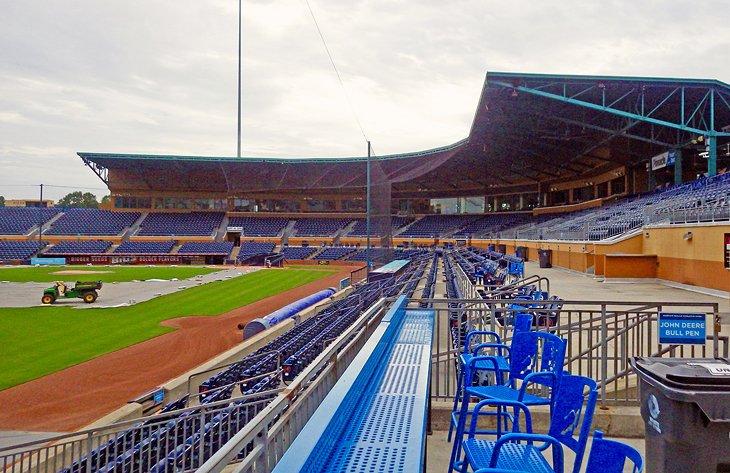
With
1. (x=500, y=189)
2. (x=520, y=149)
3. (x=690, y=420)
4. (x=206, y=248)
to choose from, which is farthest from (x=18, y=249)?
(x=690, y=420)

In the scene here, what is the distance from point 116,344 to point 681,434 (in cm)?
1704

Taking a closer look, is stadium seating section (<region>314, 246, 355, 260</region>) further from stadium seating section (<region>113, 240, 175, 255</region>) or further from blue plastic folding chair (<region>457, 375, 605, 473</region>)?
blue plastic folding chair (<region>457, 375, 605, 473</region>)

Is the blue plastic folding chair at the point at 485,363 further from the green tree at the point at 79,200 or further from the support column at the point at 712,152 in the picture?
the green tree at the point at 79,200

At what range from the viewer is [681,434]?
2.94 metres

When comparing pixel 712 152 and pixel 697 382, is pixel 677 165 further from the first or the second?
pixel 697 382

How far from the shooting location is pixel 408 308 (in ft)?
26.1

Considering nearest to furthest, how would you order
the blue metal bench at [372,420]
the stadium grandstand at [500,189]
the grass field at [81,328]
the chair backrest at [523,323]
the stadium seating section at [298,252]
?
the blue metal bench at [372,420] → the chair backrest at [523,323] → the grass field at [81,328] → the stadium grandstand at [500,189] → the stadium seating section at [298,252]

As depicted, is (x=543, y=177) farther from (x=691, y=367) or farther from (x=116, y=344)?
(x=691, y=367)

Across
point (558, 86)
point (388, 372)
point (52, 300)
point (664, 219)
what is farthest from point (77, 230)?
point (388, 372)

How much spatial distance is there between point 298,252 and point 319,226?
10.6 m

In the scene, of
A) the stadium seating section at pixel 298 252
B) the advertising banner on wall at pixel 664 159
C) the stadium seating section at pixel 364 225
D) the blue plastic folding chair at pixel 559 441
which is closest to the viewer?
the blue plastic folding chair at pixel 559 441

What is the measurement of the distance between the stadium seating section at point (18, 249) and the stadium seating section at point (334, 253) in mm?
33264

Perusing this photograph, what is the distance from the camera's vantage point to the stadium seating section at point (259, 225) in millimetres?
66812

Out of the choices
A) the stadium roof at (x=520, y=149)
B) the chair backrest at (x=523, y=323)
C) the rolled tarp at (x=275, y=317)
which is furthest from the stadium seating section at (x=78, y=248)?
the chair backrest at (x=523, y=323)
